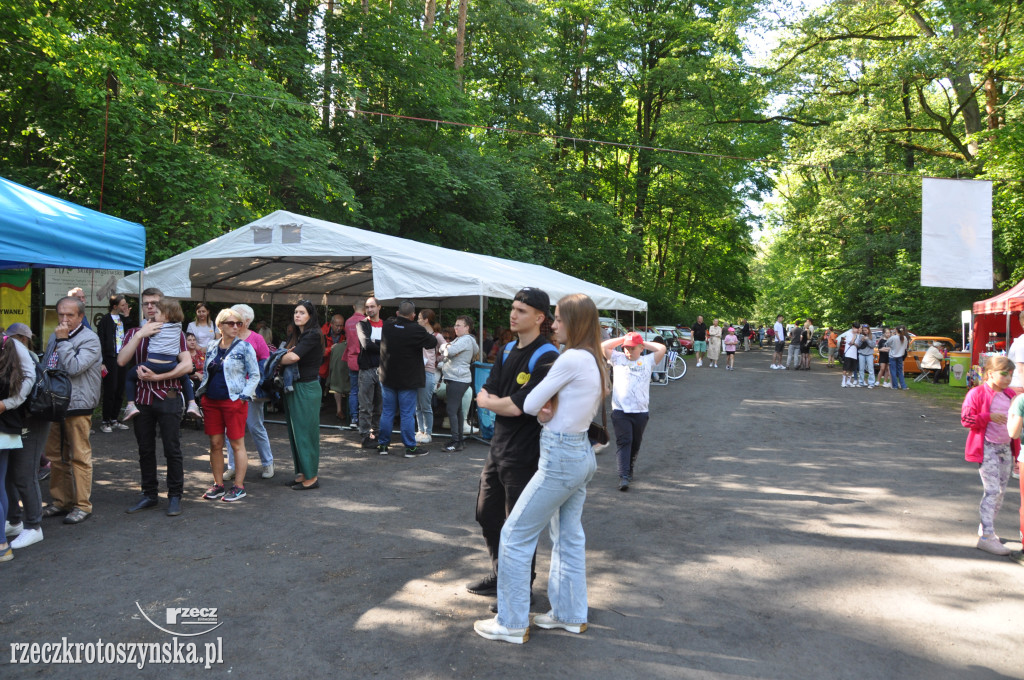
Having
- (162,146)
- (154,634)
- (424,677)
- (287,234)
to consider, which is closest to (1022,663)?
(424,677)

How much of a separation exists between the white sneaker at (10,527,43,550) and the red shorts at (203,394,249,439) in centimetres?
144

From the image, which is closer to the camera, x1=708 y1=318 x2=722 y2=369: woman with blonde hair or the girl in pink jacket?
the girl in pink jacket

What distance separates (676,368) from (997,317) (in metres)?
9.52

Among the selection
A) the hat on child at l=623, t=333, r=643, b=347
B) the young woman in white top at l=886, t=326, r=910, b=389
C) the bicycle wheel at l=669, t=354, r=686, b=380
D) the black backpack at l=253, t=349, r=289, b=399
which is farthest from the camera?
the bicycle wheel at l=669, t=354, r=686, b=380

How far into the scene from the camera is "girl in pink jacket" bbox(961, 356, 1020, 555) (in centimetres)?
541

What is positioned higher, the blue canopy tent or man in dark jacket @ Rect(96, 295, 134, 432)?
the blue canopy tent

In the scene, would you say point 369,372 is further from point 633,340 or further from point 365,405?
point 633,340

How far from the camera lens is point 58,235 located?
237 inches

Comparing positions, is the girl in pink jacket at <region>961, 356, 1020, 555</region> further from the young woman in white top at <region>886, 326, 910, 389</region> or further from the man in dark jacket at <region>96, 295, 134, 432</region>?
the young woman in white top at <region>886, 326, 910, 389</region>

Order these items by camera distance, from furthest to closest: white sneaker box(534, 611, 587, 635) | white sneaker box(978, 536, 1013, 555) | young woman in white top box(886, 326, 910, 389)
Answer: young woman in white top box(886, 326, 910, 389) → white sneaker box(978, 536, 1013, 555) → white sneaker box(534, 611, 587, 635)

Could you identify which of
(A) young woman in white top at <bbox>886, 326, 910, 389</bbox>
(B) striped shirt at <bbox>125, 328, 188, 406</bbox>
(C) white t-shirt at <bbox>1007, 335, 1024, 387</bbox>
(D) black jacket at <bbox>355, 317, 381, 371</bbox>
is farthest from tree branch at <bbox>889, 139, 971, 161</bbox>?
(B) striped shirt at <bbox>125, 328, 188, 406</bbox>

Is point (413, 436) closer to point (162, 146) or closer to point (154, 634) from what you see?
point (154, 634)

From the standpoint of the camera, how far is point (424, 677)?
11.2 feet

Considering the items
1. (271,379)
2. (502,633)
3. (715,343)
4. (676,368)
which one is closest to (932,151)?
(715,343)
